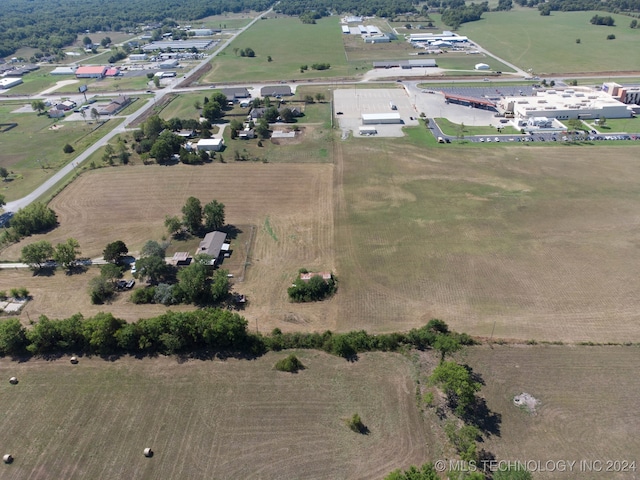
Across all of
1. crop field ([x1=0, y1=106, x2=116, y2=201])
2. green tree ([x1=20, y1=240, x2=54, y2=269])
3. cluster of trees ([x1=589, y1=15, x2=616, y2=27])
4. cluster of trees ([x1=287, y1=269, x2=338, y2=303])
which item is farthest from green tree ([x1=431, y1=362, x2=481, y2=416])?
cluster of trees ([x1=589, y1=15, x2=616, y2=27])

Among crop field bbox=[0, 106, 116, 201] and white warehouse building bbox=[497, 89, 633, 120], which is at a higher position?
white warehouse building bbox=[497, 89, 633, 120]

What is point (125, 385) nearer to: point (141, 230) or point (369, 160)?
point (141, 230)

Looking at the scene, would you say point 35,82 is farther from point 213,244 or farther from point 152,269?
point 152,269

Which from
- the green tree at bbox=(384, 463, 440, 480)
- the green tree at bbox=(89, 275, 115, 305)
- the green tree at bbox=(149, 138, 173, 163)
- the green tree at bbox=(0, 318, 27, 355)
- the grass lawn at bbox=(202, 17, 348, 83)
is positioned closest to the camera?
the green tree at bbox=(384, 463, 440, 480)

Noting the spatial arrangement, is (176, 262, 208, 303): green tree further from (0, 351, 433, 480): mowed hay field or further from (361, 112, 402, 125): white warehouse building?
(361, 112, 402, 125): white warehouse building

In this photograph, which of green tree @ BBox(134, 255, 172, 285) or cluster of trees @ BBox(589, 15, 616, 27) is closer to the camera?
green tree @ BBox(134, 255, 172, 285)

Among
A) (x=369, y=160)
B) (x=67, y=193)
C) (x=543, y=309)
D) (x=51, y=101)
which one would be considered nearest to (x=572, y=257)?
(x=543, y=309)

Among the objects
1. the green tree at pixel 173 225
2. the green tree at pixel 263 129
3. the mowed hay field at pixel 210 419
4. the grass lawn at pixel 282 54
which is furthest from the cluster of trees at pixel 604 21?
the mowed hay field at pixel 210 419
